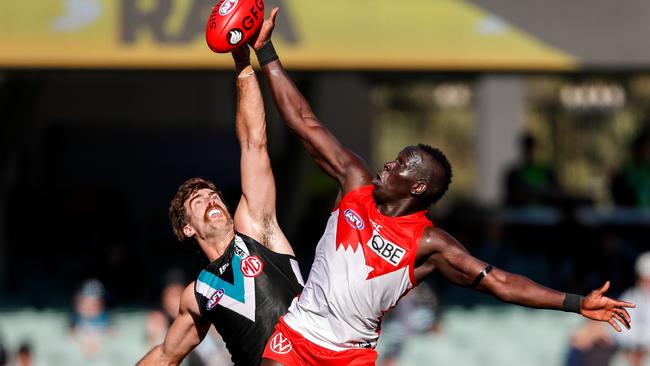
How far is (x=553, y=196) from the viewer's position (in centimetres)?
1289

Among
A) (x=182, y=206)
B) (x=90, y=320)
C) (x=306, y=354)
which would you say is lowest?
(x=90, y=320)

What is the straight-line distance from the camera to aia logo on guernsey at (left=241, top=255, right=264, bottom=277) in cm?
594

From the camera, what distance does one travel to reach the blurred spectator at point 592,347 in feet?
35.3

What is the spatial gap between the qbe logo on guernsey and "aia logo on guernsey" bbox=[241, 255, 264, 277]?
2.33ft

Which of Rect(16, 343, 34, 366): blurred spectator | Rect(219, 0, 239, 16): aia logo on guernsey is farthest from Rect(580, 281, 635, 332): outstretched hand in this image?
Rect(16, 343, 34, 366): blurred spectator

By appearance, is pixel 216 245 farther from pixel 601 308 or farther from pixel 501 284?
pixel 601 308

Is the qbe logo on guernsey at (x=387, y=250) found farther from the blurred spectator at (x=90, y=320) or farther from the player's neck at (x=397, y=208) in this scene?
the blurred spectator at (x=90, y=320)

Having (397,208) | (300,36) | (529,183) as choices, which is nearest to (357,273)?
(397,208)

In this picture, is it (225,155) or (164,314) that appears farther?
(225,155)

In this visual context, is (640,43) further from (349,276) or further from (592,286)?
(349,276)

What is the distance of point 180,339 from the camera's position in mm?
6266

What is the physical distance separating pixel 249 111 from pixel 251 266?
0.76m

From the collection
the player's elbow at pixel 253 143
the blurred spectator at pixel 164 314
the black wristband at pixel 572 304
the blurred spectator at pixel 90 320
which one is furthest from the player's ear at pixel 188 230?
the blurred spectator at pixel 90 320

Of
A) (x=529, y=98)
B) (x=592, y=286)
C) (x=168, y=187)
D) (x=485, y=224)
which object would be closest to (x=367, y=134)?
(x=168, y=187)
